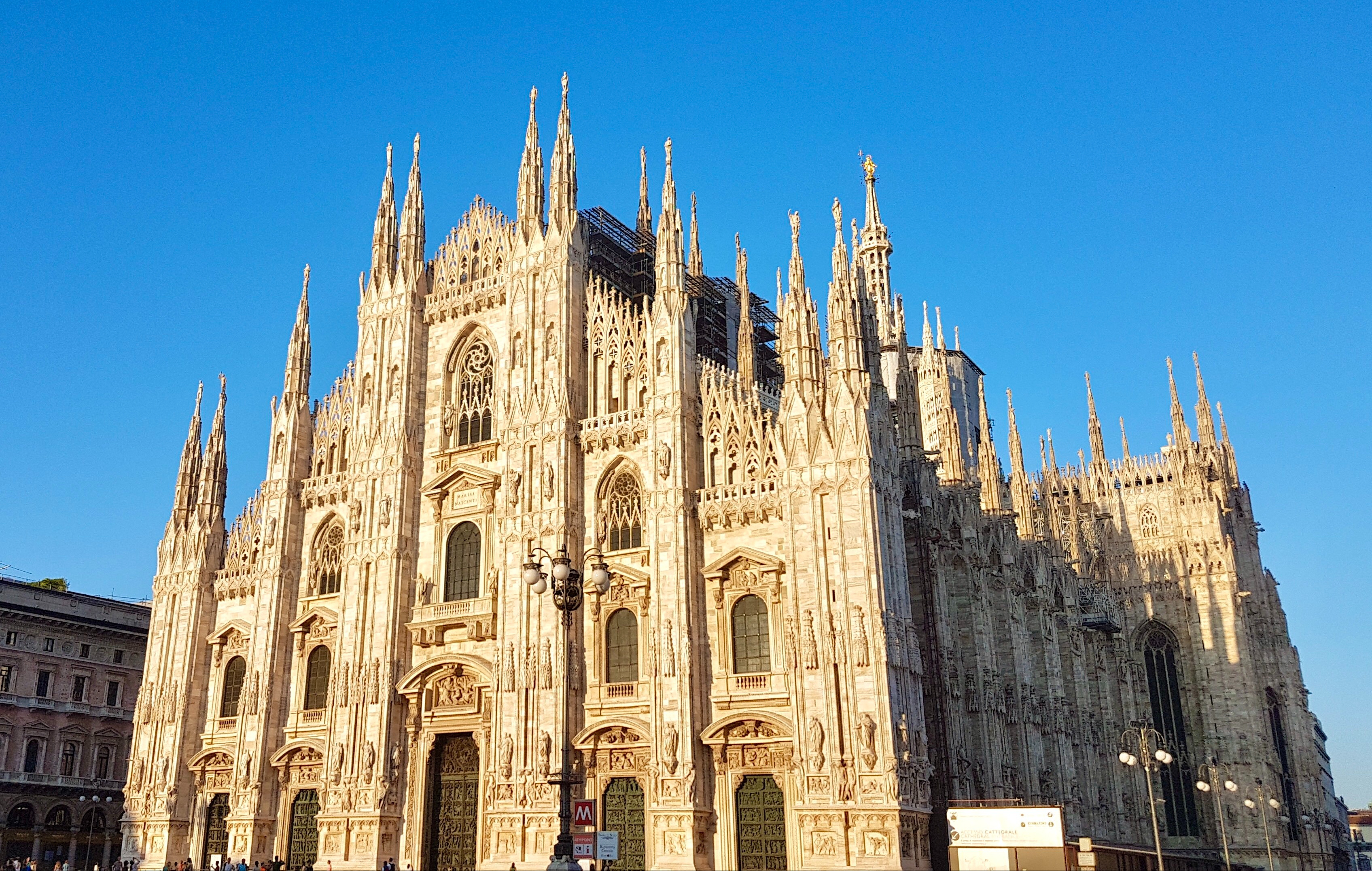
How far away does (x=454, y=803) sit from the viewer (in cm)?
4141

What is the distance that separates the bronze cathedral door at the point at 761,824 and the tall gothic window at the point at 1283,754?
146ft

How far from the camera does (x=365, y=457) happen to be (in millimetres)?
46031

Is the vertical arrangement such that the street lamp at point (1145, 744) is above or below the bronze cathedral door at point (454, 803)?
above

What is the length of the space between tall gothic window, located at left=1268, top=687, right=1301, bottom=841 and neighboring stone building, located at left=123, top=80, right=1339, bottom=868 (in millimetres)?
18076

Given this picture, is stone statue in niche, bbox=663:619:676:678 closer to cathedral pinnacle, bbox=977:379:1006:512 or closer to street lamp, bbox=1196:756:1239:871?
cathedral pinnacle, bbox=977:379:1006:512

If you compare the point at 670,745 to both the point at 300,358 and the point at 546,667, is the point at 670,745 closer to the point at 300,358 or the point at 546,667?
the point at 546,667

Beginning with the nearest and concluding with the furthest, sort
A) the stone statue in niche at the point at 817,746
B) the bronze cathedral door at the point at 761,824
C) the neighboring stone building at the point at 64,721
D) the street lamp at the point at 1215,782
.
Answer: the stone statue in niche at the point at 817,746 < the bronze cathedral door at the point at 761,824 < the neighboring stone building at the point at 64,721 < the street lamp at the point at 1215,782

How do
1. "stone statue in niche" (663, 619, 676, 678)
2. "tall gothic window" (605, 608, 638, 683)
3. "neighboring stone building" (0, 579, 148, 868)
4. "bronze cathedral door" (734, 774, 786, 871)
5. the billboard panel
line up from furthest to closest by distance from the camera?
"neighboring stone building" (0, 579, 148, 868) < "tall gothic window" (605, 608, 638, 683) < "stone statue in niche" (663, 619, 676, 678) < "bronze cathedral door" (734, 774, 786, 871) < the billboard panel

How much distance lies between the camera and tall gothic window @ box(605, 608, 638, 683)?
39.0 m

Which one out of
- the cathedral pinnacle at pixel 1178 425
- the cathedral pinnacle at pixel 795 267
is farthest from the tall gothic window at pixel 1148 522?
the cathedral pinnacle at pixel 795 267

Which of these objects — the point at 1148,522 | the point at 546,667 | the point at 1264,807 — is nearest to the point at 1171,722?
the point at 1264,807

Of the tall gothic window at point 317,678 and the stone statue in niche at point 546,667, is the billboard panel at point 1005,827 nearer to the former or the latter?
the stone statue in niche at point 546,667

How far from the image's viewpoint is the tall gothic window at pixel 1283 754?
68.5 meters

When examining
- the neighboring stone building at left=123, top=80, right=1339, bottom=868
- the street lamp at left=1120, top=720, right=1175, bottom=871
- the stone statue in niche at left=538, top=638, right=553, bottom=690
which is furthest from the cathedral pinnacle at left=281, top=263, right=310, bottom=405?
the street lamp at left=1120, top=720, right=1175, bottom=871
